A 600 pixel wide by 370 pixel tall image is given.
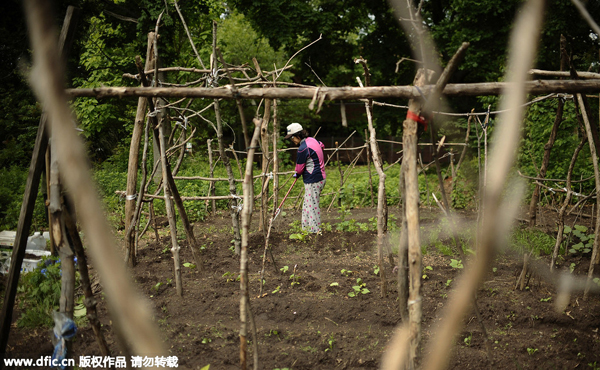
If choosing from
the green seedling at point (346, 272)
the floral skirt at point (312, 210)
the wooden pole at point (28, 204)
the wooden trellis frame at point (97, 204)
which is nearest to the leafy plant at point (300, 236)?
the floral skirt at point (312, 210)

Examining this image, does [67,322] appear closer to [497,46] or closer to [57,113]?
[57,113]

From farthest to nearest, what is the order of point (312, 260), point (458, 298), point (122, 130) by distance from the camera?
point (122, 130) < point (312, 260) < point (458, 298)

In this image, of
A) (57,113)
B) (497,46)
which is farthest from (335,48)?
(57,113)

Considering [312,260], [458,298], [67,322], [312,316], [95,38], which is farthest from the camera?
[95,38]

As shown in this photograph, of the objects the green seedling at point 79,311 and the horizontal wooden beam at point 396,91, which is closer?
the horizontal wooden beam at point 396,91

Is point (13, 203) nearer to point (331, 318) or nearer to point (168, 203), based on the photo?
point (168, 203)

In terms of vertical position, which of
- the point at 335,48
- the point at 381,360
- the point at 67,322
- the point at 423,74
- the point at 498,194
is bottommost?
the point at 381,360

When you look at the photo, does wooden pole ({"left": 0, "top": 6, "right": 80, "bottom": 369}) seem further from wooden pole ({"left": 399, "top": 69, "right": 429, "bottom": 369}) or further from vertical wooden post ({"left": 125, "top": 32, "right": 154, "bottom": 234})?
wooden pole ({"left": 399, "top": 69, "right": 429, "bottom": 369})

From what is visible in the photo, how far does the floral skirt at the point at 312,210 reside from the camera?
5.88 m

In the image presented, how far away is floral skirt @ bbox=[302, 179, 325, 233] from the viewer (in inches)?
231

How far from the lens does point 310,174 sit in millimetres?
6039

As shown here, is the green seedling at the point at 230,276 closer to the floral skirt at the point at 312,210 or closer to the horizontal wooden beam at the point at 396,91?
the floral skirt at the point at 312,210

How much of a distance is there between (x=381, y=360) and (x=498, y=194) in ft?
7.11

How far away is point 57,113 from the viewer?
921 millimetres
